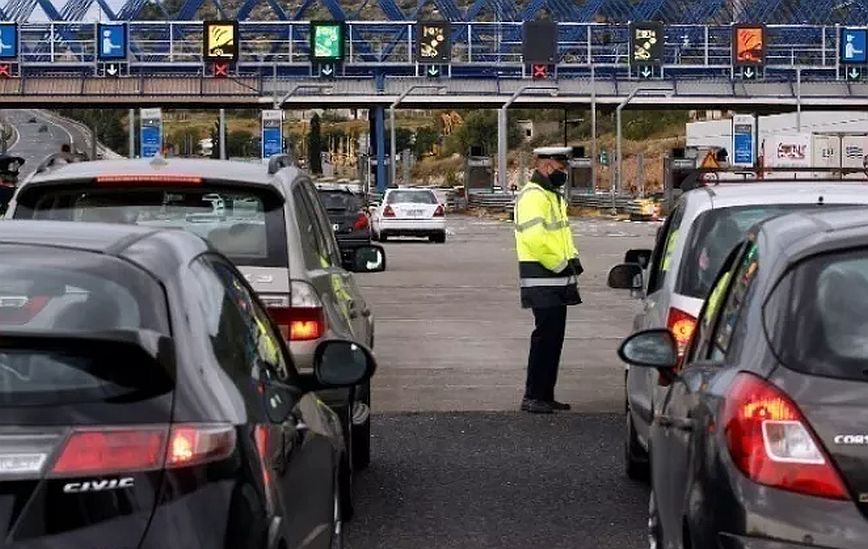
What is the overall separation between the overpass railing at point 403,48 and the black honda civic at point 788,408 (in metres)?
67.9

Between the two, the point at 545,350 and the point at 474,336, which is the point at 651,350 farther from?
the point at 474,336

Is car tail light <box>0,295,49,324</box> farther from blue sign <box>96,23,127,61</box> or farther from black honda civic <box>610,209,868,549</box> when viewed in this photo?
blue sign <box>96,23,127,61</box>

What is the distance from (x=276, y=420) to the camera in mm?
4957

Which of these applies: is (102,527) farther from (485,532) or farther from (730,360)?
(485,532)

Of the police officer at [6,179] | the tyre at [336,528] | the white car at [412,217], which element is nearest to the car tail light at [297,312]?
the tyre at [336,528]

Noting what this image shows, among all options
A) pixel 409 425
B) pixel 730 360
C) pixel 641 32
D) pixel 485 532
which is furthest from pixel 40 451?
pixel 641 32

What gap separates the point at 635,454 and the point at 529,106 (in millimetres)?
68052

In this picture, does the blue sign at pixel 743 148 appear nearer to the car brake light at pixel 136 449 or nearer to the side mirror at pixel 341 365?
the side mirror at pixel 341 365

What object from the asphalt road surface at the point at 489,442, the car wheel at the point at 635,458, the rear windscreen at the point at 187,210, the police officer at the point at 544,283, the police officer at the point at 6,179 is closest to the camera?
the rear windscreen at the point at 187,210

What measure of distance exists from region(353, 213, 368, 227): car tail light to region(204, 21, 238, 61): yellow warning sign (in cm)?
3491

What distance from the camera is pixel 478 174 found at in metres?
79.9

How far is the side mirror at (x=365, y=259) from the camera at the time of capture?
10992mm

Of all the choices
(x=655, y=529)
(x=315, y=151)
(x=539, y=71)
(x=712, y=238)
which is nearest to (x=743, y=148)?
(x=539, y=71)

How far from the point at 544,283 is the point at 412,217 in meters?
31.7
